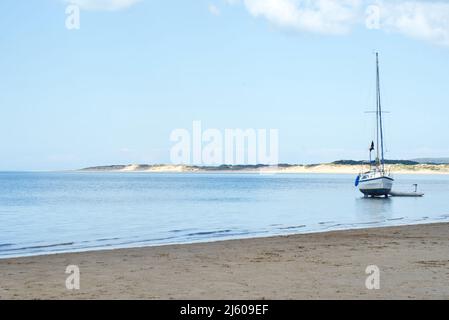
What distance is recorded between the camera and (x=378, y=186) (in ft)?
205

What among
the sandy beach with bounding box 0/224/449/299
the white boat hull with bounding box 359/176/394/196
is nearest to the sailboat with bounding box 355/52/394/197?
the white boat hull with bounding box 359/176/394/196

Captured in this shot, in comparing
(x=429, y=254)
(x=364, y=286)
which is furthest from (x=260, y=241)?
(x=364, y=286)

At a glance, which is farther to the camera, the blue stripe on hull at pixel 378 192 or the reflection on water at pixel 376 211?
the blue stripe on hull at pixel 378 192

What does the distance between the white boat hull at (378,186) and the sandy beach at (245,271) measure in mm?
42865

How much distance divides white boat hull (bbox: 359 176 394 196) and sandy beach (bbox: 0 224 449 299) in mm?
42865

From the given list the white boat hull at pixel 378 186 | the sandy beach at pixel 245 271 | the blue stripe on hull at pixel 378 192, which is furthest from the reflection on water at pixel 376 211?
the sandy beach at pixel 245 271

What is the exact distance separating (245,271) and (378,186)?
2010 inches

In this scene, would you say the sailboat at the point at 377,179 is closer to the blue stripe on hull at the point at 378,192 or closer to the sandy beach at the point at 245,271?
the blue stripe on hull at the point at 378,192

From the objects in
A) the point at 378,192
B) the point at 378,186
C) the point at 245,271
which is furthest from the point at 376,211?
the point at 245,271

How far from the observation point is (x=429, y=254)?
16.4 meters

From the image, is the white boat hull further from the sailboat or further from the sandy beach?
the sandy beach

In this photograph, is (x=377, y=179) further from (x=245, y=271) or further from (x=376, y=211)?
(x=245, y=271)

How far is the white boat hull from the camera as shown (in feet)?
205

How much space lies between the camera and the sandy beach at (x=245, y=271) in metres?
10.9
